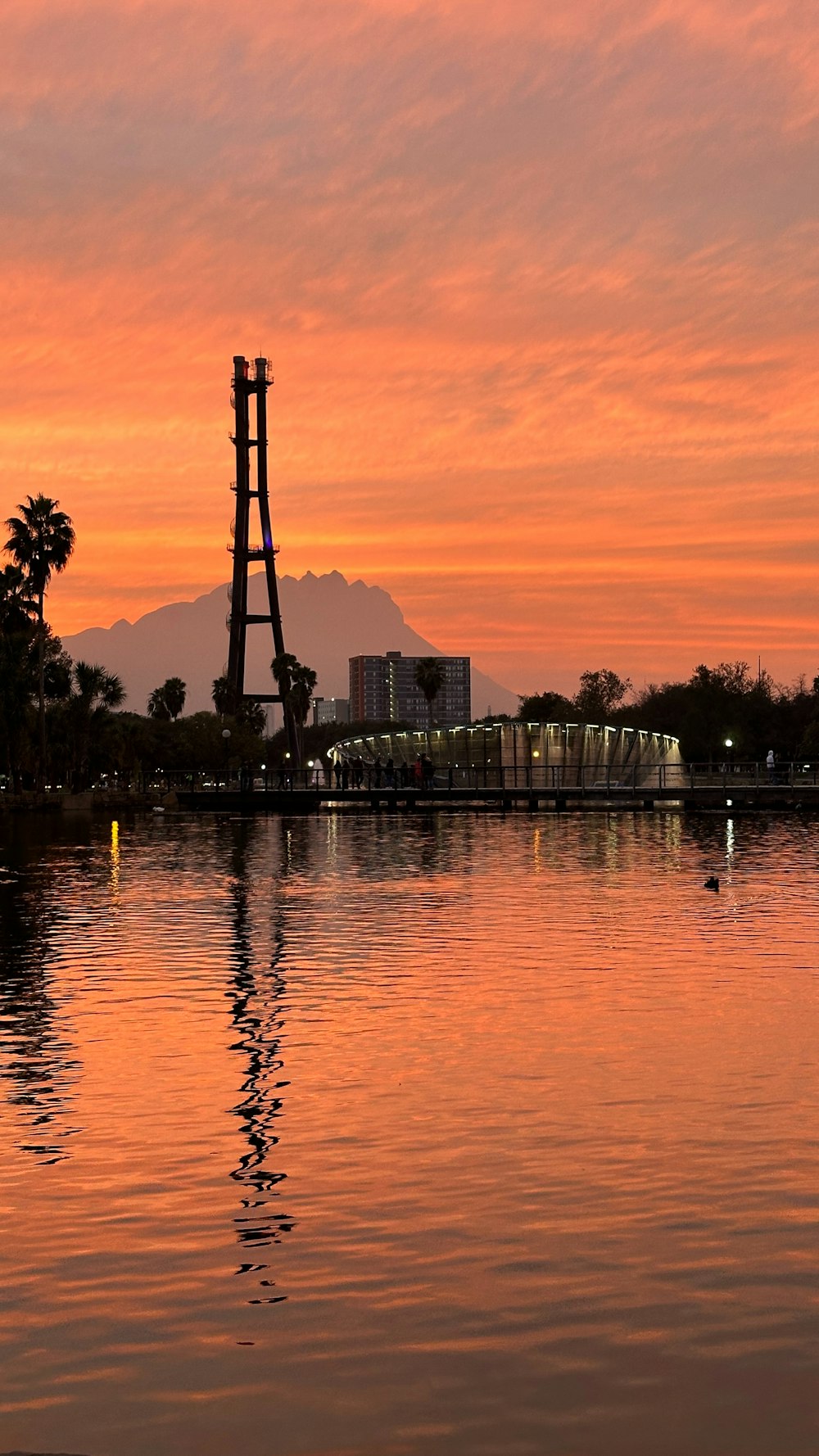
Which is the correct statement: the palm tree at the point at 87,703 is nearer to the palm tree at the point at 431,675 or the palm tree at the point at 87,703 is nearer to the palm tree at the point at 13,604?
the palm tree at the point at 13,604

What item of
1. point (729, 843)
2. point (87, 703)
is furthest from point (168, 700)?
point (729, 843)

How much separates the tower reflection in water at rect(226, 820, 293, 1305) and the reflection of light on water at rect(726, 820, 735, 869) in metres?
19.3

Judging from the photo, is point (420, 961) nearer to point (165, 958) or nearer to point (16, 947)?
point (165, 958)

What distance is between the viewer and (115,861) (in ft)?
164

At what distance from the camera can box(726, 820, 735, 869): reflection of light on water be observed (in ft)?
151

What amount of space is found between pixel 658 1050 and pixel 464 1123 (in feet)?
11.7

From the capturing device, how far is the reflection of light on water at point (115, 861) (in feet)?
130

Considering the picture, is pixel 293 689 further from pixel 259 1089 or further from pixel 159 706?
pixel 259 1089

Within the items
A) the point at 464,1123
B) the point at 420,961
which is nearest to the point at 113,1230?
the point at 464,1123

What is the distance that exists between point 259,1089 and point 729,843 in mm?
43162

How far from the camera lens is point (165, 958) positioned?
80.8 ft

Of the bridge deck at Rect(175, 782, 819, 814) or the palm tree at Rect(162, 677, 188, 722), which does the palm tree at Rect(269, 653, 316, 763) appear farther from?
the bridge deck at Rect(175, 782, 819, 814)

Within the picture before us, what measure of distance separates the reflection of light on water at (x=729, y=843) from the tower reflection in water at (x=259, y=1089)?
19.3m

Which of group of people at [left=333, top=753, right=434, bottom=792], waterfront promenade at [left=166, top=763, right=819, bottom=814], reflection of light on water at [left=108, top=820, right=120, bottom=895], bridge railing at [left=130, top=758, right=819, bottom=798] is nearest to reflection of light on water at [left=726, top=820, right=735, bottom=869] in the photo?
bridge railing at [left=130, top=758, right=819, bottom=798]
